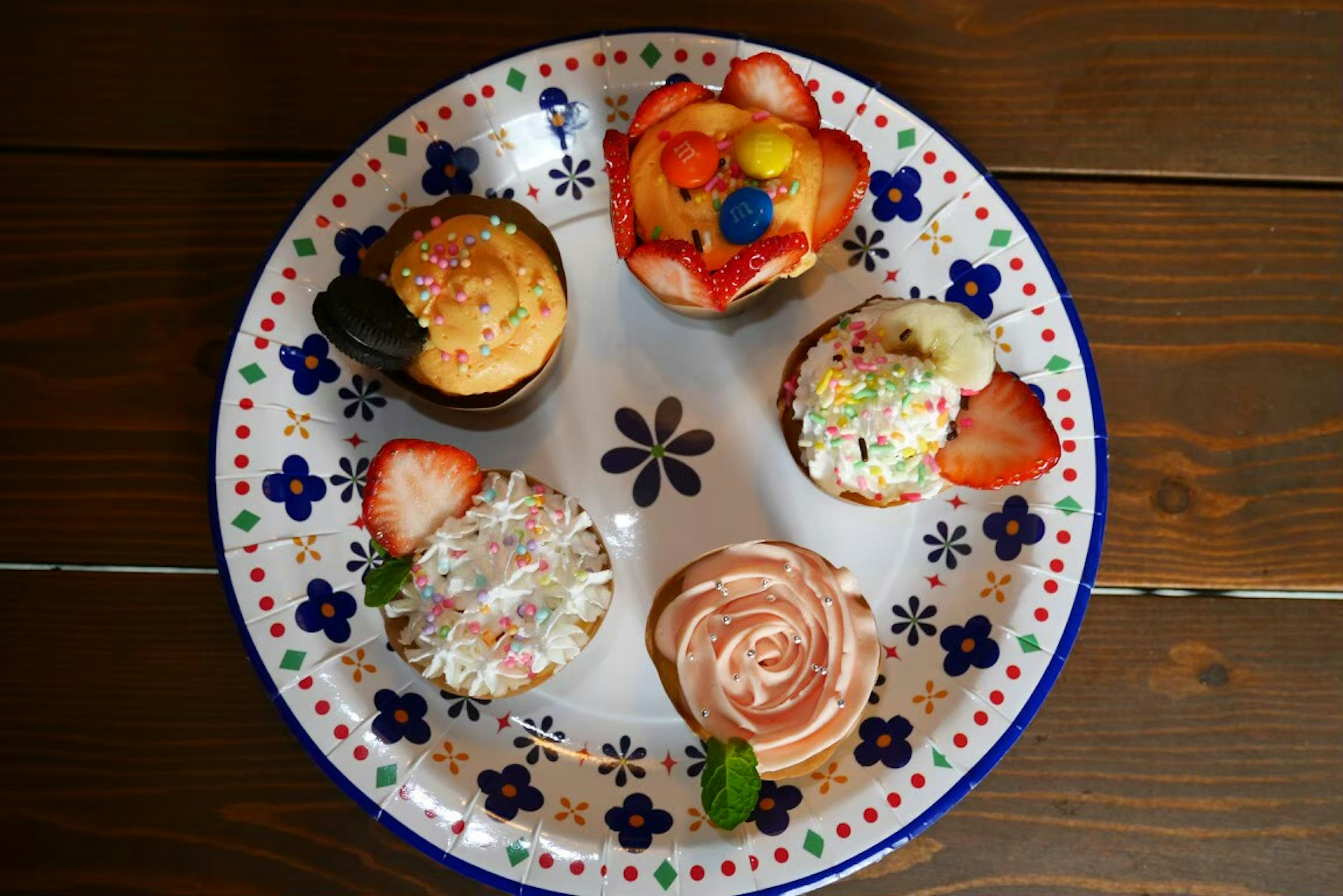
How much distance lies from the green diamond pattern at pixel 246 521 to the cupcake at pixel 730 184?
91 centimetres

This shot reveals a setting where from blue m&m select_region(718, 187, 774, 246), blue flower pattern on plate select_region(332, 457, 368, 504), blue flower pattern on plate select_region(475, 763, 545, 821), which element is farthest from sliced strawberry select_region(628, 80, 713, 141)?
blue flower pattern on plate select_region(475, 763, 545, 821)

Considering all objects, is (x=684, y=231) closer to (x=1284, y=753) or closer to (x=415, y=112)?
(x=415, y=112)

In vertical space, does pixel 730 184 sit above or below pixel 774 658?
above

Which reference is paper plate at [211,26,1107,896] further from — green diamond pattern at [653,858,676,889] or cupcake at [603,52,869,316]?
cupcake at [603,52,869,316]

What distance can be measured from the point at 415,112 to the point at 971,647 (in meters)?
1.60

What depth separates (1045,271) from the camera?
194 cm

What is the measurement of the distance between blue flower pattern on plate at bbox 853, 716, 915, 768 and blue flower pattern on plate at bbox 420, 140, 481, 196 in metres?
1.43

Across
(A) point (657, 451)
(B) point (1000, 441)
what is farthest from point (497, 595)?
(B) point (1000, 441)

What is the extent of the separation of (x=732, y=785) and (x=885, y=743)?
14.2 inches

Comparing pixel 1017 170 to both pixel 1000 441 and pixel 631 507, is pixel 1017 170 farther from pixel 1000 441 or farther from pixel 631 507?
pixel 631 507

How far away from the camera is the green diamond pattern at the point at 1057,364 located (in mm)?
1928

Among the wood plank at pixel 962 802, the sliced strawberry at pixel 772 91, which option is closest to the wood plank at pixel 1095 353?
the wood plank at pixel 962 802

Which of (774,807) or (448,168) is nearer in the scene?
(774,807)

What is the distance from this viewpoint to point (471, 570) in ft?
5.82
